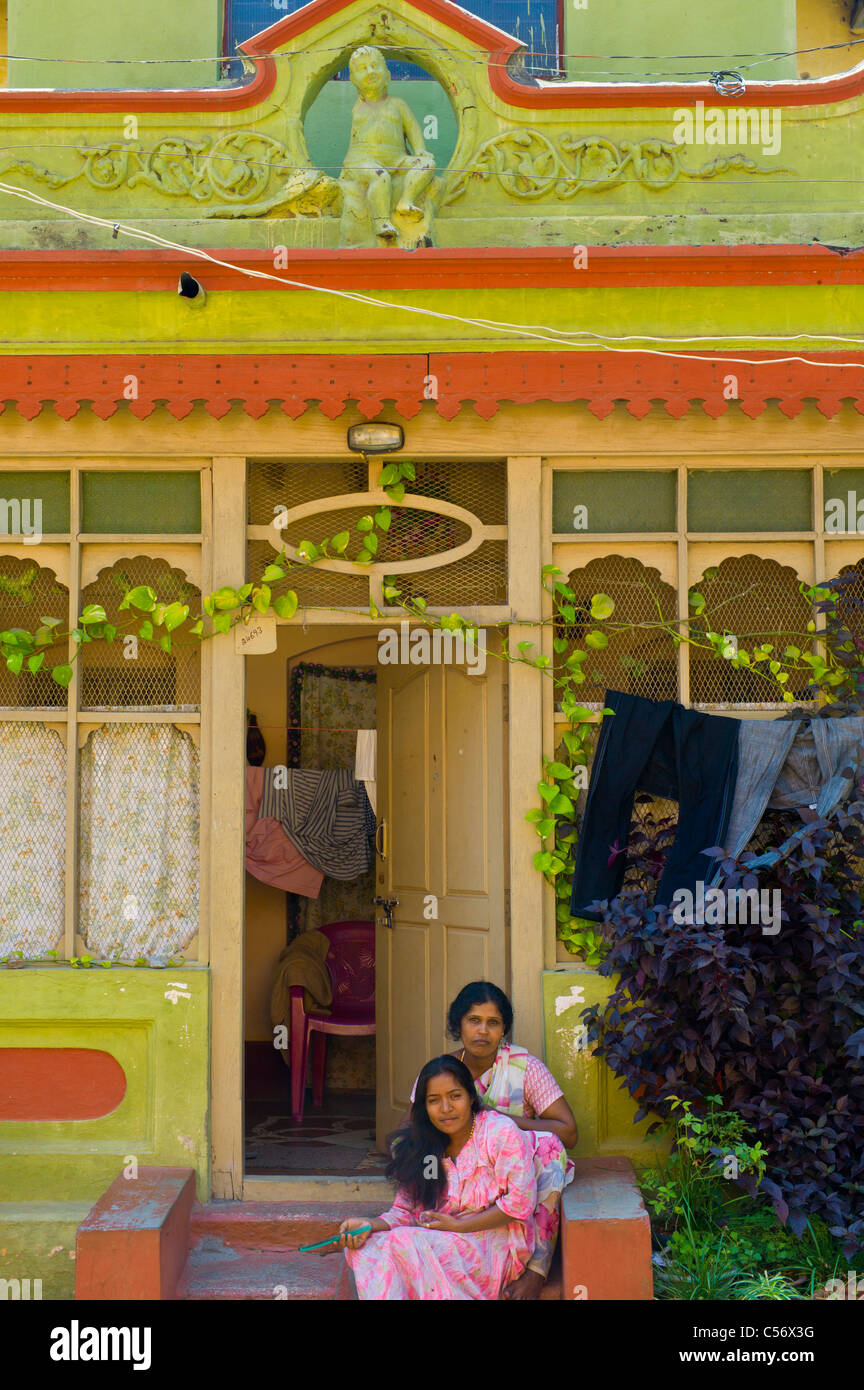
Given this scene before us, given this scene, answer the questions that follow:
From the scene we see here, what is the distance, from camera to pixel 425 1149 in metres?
4.56

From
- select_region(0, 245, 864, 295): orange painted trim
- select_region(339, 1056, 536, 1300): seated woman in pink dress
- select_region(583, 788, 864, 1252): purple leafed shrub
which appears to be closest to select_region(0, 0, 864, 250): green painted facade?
select_region(0, 245, 864, 295): orange painted trim

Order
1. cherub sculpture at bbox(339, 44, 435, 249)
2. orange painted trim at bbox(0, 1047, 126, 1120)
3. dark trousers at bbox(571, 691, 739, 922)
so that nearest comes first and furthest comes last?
1. dark trousers at bbox(571, 691, 739, 922)
2. orange painted trim at bbox(0, 1047, 126, 1120)
3. cherub sculpture at bbox(339, 44, 435, 249)

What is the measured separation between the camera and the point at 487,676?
18.5 feet

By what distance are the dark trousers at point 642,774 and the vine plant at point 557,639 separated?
4.3 inches

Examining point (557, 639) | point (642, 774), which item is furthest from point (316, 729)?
point (642, 774)

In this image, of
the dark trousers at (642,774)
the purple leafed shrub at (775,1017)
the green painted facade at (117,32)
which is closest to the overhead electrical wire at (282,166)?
the green painted facade at (117,32)

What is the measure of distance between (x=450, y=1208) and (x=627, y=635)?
246 cm

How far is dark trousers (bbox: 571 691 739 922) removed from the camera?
511 cm

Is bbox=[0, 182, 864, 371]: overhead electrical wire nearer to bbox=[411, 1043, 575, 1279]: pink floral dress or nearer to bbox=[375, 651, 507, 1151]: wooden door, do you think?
bbox=[375, 651, 507, 1151]: wooden door

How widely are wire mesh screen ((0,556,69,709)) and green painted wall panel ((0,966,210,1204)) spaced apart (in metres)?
1.18

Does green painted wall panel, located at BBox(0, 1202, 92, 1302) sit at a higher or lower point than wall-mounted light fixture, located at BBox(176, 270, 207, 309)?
lower

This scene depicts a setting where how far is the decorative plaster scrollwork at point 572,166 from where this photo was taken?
18.3ft

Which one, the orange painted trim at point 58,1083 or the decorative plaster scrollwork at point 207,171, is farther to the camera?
the decorative plaster scrollwork at point 207,171

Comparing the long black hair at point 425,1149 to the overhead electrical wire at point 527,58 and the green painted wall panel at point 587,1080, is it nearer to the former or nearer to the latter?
the green painted wall panel at point 587,1080
